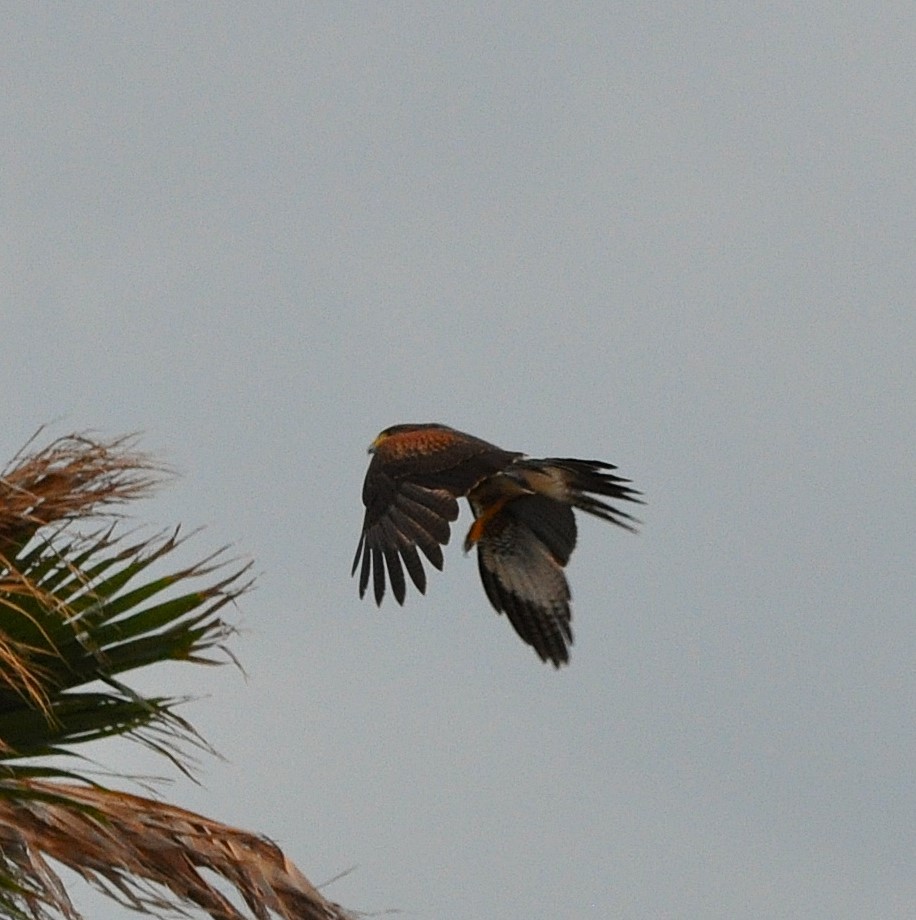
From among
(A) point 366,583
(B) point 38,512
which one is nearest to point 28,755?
(B) point 38,512

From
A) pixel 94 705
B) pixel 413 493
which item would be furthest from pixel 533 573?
pixel 94 705

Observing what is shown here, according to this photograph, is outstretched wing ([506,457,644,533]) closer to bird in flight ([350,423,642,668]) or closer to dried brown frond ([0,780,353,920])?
bird in flight ([350,423,642,668])

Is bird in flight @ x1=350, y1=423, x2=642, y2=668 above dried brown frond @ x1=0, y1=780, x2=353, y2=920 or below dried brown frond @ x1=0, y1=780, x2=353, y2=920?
above

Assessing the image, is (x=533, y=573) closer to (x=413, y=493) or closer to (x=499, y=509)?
(x=499, y=509)

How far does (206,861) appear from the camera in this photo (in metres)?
4.88

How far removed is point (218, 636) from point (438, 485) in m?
4.79

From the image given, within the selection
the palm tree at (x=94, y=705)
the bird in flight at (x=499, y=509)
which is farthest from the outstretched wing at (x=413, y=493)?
the palm tree at (x=94, y=705)

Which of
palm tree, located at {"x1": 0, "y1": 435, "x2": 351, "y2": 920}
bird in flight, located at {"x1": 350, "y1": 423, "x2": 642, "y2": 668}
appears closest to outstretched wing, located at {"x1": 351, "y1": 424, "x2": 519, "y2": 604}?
bird in flight, located at {"x1": 350, "y1": 423, "x2": 642, "y2": 668}

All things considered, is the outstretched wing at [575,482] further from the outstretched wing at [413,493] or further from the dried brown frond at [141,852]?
the dried brown frond at [141,852]

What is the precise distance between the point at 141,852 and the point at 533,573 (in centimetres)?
618

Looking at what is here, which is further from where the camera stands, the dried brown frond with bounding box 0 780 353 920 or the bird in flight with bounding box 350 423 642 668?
the bird in flight with bounding box 350 423 642 668

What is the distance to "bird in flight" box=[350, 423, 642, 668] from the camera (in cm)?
939

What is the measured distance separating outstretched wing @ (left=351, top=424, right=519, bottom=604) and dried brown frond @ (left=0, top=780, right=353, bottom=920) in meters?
3.61

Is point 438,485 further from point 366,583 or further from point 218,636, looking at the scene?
point 218,636
